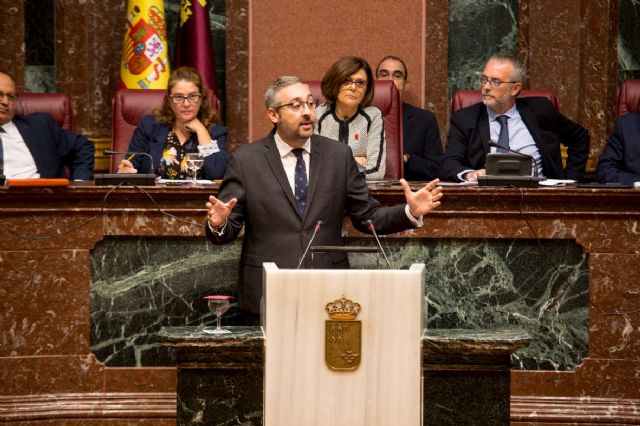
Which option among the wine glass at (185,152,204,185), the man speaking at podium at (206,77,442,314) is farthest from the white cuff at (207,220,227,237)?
the wine glass at (185,152,204,185)

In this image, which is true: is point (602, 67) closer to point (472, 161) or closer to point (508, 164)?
point (472, 161)

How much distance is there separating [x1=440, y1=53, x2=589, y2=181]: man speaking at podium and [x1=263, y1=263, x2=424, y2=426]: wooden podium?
2.37 metres

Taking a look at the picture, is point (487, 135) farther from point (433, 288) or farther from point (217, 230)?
point (217, 230)

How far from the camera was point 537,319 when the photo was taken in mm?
3900

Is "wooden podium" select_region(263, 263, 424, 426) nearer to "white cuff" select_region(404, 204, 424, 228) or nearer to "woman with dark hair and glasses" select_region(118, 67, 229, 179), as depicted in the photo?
"white cuff" select_region(404, 204, 424, 228)

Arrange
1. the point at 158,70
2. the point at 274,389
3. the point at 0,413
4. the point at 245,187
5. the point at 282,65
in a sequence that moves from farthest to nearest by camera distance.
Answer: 1. the point at 282,65
2. the point at 158,70
3. the point at 0,413
4. the point at 245,187
5. the point at 274,389

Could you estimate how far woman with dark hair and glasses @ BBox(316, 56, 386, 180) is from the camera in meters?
4.75

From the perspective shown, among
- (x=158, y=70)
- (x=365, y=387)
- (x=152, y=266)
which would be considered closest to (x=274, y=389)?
(x=365, y=387)

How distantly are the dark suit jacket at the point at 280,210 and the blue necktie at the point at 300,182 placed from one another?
44 mm

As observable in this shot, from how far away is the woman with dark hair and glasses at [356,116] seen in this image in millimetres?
4750

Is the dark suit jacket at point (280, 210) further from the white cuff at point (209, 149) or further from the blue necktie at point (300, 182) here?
the white cuff at point (209, 149)

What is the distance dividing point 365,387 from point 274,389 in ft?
0.69

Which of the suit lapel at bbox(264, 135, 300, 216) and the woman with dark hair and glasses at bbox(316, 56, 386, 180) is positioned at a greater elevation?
the woman with dark hair and glasses at bbox(316, 56, 386, 180)

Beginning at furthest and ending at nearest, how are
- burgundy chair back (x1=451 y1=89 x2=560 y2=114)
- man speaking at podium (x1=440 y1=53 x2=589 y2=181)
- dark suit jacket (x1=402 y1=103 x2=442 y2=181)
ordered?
dark suit jacket (x1=402 y1=103 x2=442 y2=181), burgundy chair back (x1=451 y1=89 x2=560 y2=114), man speaking at podium (x1=440 y1=53 x2=589 y2=181)
